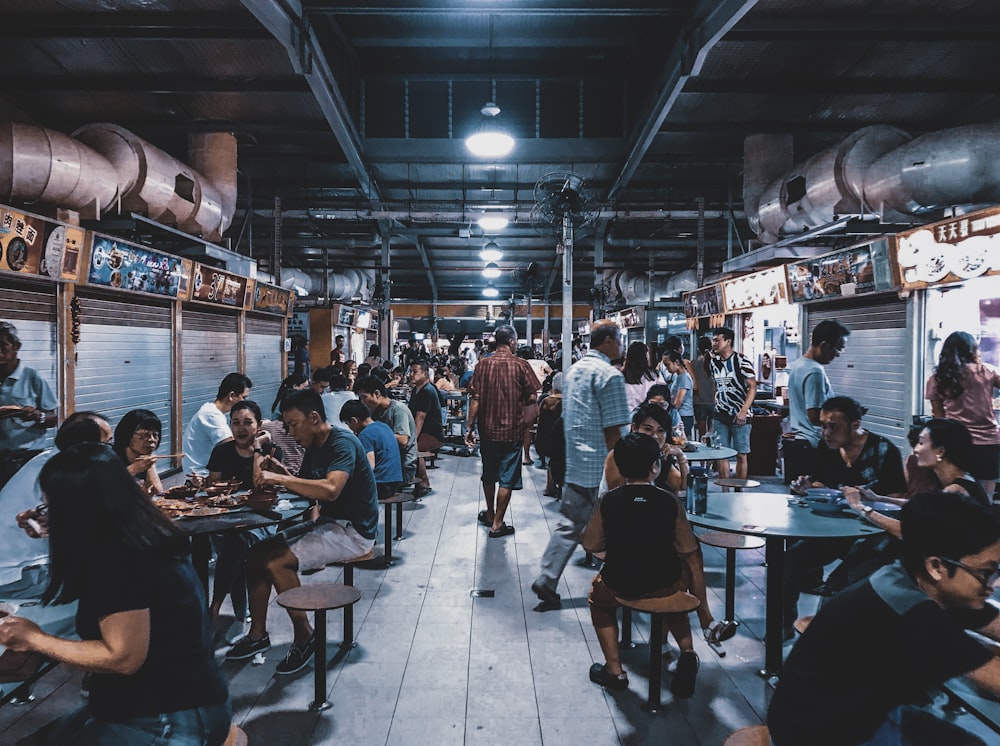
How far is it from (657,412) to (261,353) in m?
9.61

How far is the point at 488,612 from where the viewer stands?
4750 mm

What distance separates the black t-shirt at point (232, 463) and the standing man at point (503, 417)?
255 cm

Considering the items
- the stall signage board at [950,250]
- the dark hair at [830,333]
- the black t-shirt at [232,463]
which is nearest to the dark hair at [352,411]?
the black t-shirt at [232,463]

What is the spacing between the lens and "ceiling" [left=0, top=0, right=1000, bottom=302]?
6.65m

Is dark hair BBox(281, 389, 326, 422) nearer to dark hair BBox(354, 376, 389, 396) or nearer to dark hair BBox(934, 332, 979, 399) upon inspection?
dark hair BBox(354, 376, 389, 396)

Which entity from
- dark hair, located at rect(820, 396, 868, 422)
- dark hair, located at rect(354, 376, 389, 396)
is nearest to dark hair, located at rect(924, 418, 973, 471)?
dark hair, located at rect(820, 396, 868, 422)

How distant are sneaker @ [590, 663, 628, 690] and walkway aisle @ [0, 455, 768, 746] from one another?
2.3 inches

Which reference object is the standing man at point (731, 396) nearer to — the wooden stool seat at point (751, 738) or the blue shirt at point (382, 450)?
the blue shirt at point (382, 450)

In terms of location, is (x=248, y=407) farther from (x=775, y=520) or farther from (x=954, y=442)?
(x=954, y=442)

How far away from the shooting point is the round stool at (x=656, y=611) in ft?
10.7

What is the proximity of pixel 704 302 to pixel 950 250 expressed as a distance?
716 centimetres

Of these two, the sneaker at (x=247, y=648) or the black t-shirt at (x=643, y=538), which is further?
the sneaker at (x=247, y=648)

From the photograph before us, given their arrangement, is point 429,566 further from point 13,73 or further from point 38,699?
point 13,73

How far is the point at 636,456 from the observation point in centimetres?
349
